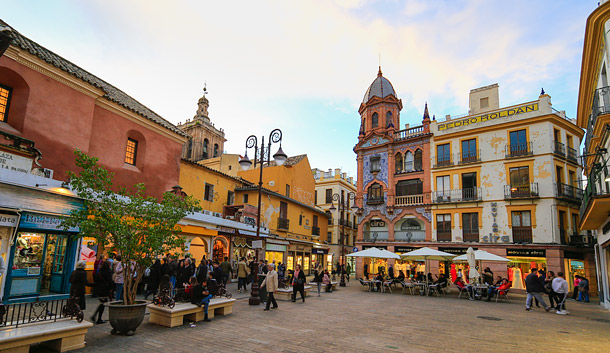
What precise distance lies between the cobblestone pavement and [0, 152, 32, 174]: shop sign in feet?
15.5

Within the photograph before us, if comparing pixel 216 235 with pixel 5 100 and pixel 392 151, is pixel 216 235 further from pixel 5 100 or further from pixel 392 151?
pixel 392 151

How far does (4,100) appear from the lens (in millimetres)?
11336

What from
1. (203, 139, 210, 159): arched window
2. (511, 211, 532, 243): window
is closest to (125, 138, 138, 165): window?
(511, 211, 532, 243): window

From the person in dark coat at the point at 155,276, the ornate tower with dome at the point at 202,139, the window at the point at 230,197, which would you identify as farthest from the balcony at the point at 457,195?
the ornate tower with dome at the point at 202,139

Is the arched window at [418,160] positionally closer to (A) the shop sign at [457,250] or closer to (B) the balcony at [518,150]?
(B) the balcony at [518,150]

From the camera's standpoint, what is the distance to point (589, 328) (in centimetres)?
1041

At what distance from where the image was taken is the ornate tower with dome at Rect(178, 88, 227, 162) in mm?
49062

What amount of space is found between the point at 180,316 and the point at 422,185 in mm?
25190

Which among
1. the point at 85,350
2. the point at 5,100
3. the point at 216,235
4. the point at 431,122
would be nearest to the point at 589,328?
the point at 85,350

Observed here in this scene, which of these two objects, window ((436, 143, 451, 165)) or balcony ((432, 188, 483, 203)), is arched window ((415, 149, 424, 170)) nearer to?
window ((436, 143, 451, 165))

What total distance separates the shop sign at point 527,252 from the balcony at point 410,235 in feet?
21.1

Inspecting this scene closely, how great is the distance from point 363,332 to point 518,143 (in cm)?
2363

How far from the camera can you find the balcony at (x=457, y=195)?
1056 inches

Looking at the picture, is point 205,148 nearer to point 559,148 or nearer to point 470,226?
point 470,226
